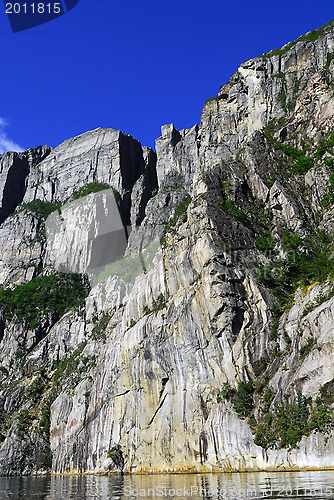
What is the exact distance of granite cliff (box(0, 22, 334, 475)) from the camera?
44656mm

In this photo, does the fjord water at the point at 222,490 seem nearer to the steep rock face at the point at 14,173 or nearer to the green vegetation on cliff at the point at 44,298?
the green vegetation on cliff at the point at 44,298

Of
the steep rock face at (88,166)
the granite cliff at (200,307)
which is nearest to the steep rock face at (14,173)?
the steep rock face at (88,166)

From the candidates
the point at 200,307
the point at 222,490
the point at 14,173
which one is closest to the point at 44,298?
the point at 14,173

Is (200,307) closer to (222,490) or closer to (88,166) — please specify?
(222,490)

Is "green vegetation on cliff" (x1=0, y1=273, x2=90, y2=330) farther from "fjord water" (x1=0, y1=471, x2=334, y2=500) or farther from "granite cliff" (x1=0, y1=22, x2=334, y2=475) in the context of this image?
"fjord water" (x1=0, y1=471, x2=334, y2=500)

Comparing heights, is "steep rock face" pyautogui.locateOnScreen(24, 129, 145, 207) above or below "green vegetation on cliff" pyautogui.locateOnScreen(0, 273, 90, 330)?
above

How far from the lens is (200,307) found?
2130 inches

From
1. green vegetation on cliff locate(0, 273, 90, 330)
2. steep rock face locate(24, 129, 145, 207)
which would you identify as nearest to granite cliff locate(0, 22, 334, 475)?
green vegetation on cliff locate(0, 273, 90, 330)

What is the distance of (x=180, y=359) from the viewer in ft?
178

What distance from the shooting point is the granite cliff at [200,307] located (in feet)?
147

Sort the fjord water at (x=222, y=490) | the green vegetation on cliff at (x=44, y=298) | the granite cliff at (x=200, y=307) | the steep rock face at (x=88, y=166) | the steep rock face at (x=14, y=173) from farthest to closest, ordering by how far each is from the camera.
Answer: the steep rock face at (x=14, y=173) < the steep rock face at (x=88, y=166) < the green vegetation on cliff at (x=44, y=298) < the granite cliff at (x=200, y=307) < the fjord water at (x=222, y=490)

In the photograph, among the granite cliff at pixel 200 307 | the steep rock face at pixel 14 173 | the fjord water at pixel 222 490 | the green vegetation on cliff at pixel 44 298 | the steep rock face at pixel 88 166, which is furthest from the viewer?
the steep rock face at pixel 14 173

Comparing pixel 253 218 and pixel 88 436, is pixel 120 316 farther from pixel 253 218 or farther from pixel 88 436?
pixel 253 218

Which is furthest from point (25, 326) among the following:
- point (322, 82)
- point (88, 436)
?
point (322, 82)
